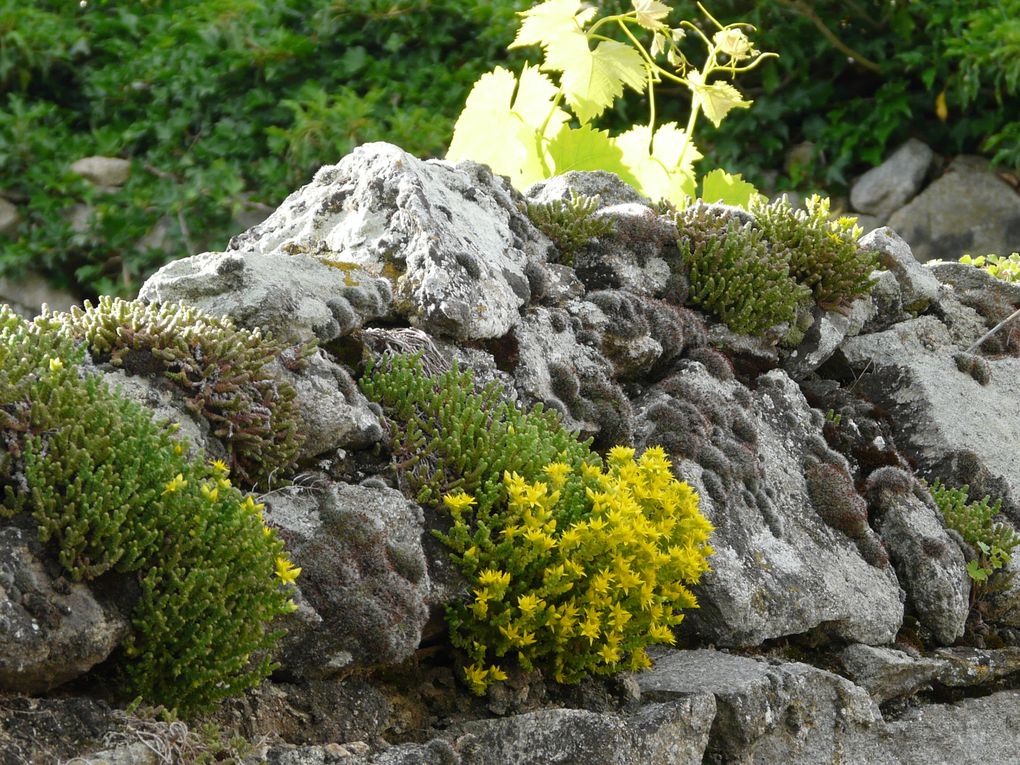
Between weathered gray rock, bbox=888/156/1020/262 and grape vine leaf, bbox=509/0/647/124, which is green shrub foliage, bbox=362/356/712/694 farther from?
weathered gray rock, bbox=888/156/1020/262

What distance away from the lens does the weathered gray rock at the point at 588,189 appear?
548 centimetres

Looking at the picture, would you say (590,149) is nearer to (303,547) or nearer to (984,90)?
(303,547)

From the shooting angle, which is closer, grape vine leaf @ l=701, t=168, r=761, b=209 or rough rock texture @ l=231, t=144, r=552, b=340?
rough rock texture @ l=231, t=144, r=552, b=340

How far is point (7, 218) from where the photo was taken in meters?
9.38

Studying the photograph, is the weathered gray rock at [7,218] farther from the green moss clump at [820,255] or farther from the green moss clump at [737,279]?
the green moss clump at [820,255]

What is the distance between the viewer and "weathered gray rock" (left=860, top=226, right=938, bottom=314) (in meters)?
6.16

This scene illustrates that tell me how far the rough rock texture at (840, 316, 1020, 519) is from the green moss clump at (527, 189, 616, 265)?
1.62 metres

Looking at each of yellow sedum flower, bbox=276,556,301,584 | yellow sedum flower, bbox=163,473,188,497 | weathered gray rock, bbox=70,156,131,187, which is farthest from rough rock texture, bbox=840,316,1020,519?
weathered gray rock, bbox=70,156,131,187

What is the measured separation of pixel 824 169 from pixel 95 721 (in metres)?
8.73

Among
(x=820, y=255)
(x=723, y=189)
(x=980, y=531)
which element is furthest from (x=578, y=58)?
(x=980, y=531)

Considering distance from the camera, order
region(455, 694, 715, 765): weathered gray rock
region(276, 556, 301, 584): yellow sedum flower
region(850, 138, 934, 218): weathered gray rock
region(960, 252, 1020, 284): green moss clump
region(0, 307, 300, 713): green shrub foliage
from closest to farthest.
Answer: region(0, 307, 300, 713): green shrub foliage
region(276, 556, 301, 584): yellow sedum flower
region(455, 694, 715, 765): weathered gray rock
region(960, 252, 1020, 284): green moss clump
region(850, 138, 934, 218): weathered gray rock

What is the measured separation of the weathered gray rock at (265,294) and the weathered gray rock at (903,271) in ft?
10.8

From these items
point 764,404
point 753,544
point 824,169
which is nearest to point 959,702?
point 753,544

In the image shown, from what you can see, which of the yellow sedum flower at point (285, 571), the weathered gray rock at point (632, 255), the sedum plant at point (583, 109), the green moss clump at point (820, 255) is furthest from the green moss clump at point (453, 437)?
the sedum plant at point (583, 109)
